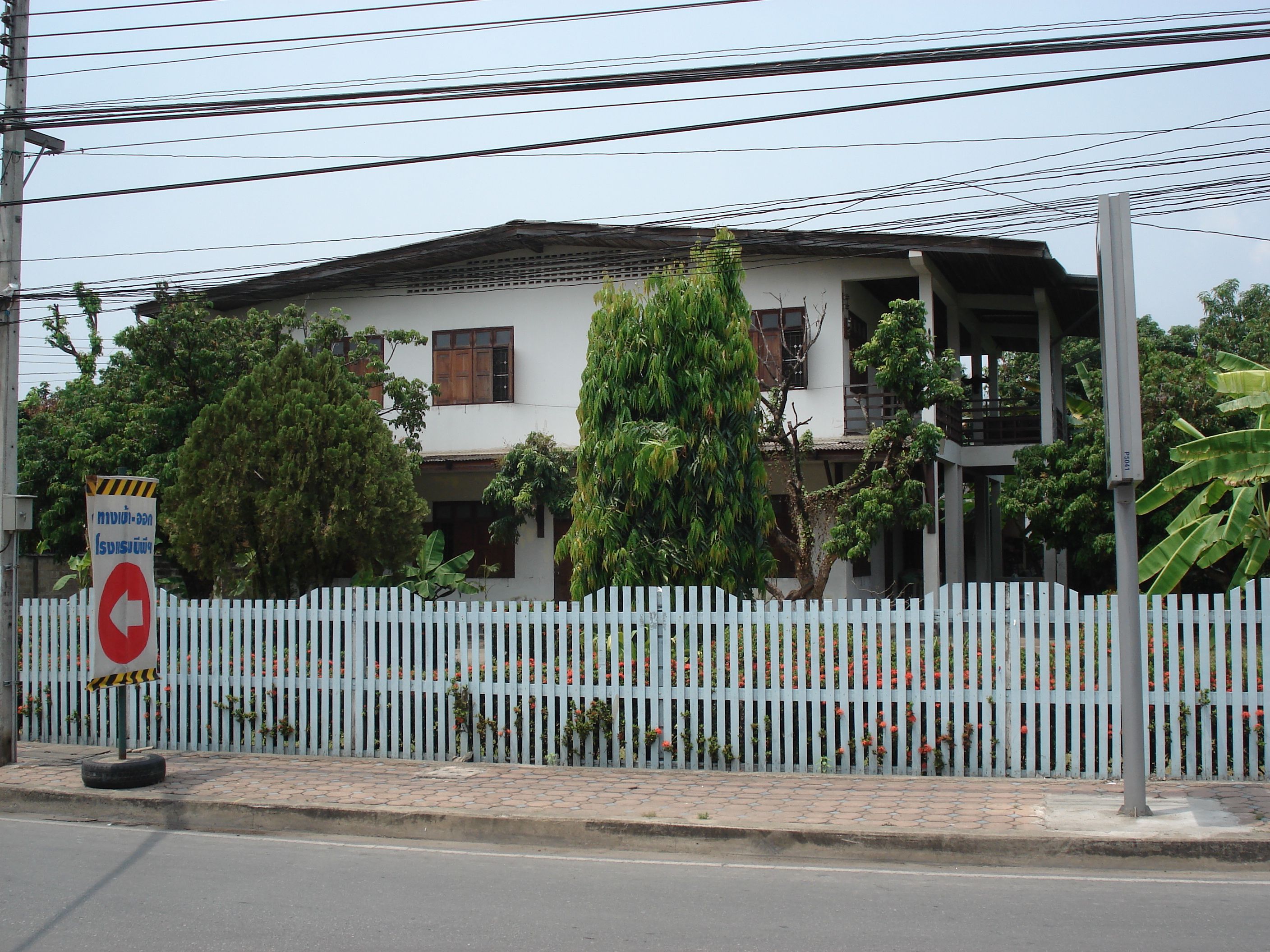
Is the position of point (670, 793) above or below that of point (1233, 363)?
below

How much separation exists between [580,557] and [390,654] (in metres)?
2.72

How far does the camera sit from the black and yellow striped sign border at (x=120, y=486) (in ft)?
29.4

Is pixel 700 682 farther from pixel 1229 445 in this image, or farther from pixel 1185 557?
pixel 1229 445

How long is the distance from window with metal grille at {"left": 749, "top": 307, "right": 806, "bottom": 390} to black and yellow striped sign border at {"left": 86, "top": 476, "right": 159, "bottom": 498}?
10.6m

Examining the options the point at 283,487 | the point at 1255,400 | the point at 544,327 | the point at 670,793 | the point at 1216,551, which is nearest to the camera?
the point at 670,793

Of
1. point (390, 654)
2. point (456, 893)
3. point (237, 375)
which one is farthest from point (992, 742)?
point (237, 375)

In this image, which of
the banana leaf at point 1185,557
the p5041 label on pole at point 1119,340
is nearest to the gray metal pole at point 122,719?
the p5041 label on pole at point 1119,340

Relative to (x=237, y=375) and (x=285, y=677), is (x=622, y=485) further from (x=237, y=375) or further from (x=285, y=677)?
(x=237, y=375)

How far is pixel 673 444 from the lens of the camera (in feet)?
38.9

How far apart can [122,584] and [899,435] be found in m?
9.44

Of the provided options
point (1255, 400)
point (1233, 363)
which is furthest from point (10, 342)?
point (1233, 363)

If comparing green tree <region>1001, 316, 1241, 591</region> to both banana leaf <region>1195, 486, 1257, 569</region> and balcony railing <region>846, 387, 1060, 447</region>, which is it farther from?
banana leaf <region>1195, 486, 1257, 569</region>

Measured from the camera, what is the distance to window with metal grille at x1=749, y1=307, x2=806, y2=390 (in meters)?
18.0

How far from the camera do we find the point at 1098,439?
1736 centimetres
